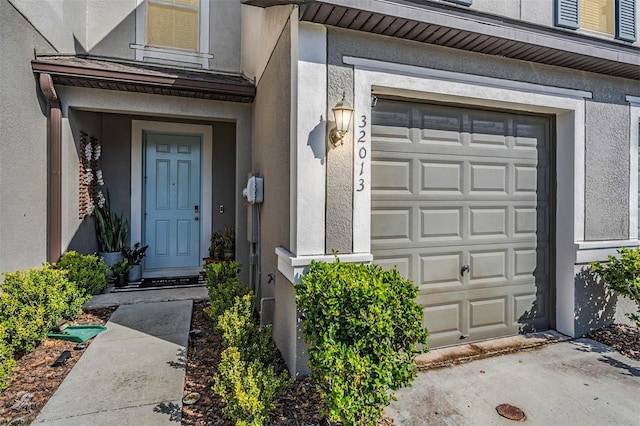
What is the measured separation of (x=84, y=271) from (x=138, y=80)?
9.00 feet

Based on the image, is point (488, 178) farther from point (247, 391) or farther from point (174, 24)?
point (174, 24)

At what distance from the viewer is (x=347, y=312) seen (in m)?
2.23

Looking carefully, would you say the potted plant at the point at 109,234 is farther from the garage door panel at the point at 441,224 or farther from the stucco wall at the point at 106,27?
the garage door panel at the point at 441,224

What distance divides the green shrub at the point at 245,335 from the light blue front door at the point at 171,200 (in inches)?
158

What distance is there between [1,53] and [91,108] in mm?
1284

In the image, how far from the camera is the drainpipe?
184 inches

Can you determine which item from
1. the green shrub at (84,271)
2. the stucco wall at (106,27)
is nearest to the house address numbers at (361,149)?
the green shrub at (84,271)

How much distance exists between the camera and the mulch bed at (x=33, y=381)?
8.27 feet

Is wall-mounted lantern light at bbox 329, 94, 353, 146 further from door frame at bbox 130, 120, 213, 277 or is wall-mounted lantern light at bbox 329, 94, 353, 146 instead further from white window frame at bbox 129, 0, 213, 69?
door frame at bbox 130, 120, 213, 277

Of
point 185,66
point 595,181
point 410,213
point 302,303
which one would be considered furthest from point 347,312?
point 185,66

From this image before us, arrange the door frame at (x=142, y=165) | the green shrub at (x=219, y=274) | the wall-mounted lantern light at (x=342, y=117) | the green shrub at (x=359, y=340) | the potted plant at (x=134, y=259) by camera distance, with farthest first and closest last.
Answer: the door frame at (x=142, y=165)
the potted plant at (x=134, y=259)
the green shrub at (x=219, y=274)
the wall-mounted lantern light at (x=342, y=117)
the green shrub at (x=359, y=340)

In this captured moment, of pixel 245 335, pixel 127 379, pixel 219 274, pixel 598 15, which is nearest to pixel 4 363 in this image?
pixel 127 379

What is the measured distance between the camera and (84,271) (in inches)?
180

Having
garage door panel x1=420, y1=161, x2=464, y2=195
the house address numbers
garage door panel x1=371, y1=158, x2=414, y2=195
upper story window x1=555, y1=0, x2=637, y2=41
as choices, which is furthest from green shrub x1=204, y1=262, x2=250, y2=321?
upper story window x1=555, y1=0, x2=637, y2=41
